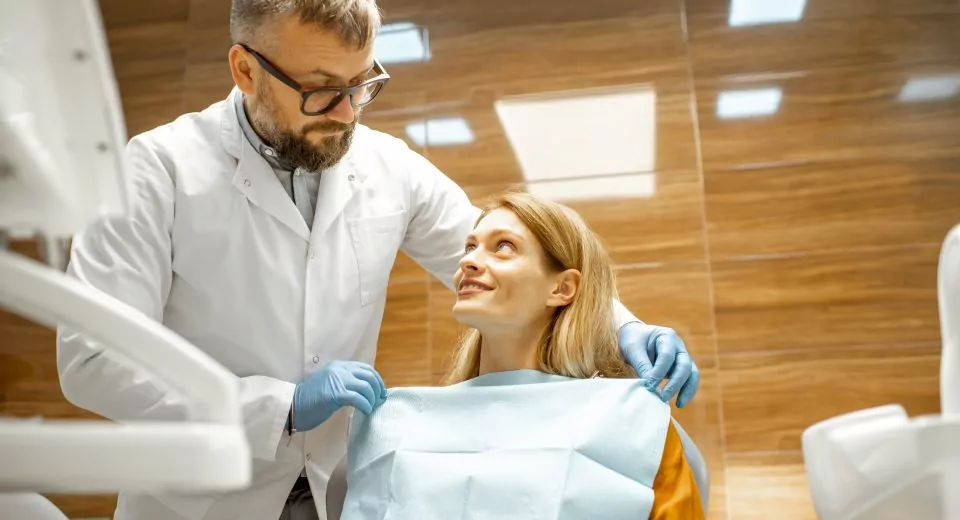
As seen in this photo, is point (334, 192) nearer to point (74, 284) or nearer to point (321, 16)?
point (321, 16)

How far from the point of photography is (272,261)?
7.15 ft

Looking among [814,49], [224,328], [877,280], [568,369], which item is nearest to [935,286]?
[877,280]

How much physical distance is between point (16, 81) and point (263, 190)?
129 cm

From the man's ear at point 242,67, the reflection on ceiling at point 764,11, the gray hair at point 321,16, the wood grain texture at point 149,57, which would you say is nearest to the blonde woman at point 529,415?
the gray hair at point 321,16

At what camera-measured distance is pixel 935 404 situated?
3.57 m

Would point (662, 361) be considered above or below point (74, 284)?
below

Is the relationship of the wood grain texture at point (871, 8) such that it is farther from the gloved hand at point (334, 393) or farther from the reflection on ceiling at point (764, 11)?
the gloved hand at point (334, 393)

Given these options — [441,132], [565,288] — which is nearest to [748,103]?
[441,132]

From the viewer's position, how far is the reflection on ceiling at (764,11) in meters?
3.93

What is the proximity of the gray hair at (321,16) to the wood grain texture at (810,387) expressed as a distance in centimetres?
224

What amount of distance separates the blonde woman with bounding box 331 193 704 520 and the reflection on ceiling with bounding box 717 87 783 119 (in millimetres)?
1975

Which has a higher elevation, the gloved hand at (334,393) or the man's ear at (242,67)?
the man's ear at (242,67)

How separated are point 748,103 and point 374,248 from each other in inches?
85.8

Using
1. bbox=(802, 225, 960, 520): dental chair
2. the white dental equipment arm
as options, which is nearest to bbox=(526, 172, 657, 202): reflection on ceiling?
bbox=(802, 225, 960, 520): dental chair
